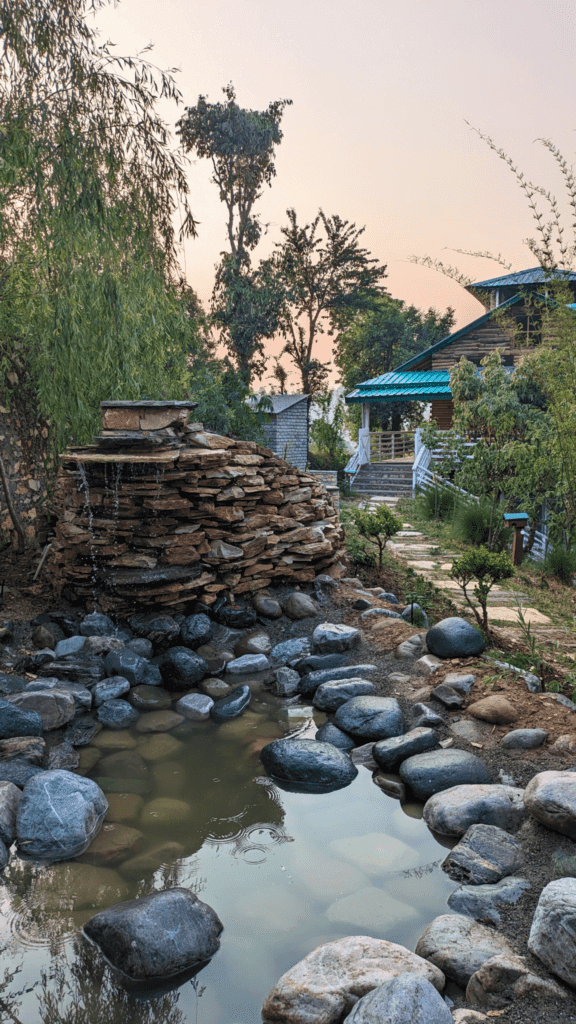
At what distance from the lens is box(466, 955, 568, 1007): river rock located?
2.03m

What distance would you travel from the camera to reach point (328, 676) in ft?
15.4

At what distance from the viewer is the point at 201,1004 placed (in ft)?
7.14

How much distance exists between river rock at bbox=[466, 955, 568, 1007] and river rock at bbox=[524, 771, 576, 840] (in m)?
0.74

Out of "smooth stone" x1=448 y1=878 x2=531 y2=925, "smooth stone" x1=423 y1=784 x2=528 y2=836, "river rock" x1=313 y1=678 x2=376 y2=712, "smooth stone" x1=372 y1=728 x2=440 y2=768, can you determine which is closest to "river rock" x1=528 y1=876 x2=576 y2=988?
"smooth stone" x1=448 y1=878 x2=531 y2=925

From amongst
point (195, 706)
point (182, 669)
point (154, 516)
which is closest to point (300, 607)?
point (182, 669)

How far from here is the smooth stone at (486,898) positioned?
249 cm

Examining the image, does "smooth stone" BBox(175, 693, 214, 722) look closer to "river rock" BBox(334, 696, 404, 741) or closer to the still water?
the still water

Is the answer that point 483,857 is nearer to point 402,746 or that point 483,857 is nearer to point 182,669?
point 402,746

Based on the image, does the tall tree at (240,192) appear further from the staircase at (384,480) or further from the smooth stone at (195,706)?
the smooth stone at (195,706)

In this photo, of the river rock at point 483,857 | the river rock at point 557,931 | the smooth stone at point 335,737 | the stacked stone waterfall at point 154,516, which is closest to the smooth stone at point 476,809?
the river rock at point 483,857

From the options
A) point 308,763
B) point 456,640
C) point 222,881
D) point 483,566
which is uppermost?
point 483,566

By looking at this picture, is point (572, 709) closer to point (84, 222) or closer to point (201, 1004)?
point (201, 1004)

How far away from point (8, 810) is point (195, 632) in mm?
2380

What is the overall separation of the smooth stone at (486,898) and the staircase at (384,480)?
13.5 meters
